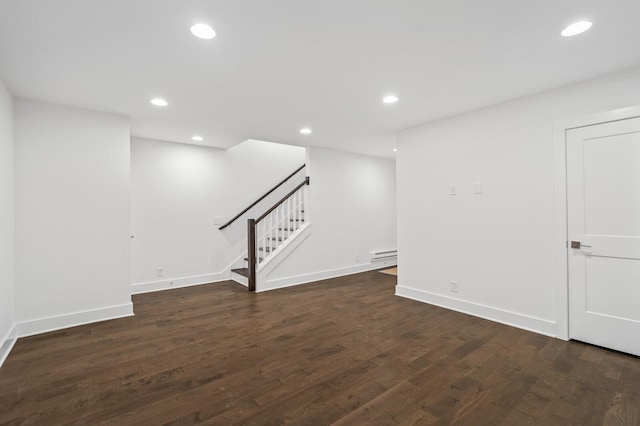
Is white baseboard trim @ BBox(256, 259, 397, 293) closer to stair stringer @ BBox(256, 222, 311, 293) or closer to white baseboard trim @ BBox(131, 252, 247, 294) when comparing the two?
stair stringer @ BBox(256, 222, 311, 293)

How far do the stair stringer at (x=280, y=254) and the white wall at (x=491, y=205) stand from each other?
1.73 m

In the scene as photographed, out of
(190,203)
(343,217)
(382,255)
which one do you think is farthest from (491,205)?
(190,203)

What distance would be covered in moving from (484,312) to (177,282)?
4.63 meters

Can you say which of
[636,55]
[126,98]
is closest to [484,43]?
[636,55]

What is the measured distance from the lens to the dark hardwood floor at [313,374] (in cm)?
189

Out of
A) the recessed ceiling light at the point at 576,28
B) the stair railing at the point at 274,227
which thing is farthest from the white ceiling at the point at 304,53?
the stair railing at the point at 274,227

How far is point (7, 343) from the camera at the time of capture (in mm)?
2822

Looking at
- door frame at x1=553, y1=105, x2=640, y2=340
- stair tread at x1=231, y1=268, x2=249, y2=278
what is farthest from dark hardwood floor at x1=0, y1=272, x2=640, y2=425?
stair tread at x1=231, y1=268, x2=249, y2=278

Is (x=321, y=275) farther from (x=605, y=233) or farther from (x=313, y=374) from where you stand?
(x=605, y=233)

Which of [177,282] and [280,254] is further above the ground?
[280,254]

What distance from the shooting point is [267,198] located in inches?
243

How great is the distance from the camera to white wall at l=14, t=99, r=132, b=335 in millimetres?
3217

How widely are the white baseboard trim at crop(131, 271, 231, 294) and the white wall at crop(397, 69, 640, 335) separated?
3.24m

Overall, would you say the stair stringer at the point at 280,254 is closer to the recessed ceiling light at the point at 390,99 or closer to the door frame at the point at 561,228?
the recessed ceiling light at the point at 390,99
